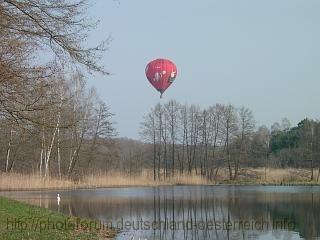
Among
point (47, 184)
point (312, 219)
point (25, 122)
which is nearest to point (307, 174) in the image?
point (47, 184)

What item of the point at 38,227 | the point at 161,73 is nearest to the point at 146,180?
the point at 161,73

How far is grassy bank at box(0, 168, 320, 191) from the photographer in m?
40.1

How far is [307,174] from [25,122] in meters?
52.9

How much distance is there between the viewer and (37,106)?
41.0ft

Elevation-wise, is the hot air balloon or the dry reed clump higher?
the hot air balloon

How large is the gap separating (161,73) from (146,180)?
19.7 meters

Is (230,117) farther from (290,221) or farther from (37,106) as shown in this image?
(37,106)

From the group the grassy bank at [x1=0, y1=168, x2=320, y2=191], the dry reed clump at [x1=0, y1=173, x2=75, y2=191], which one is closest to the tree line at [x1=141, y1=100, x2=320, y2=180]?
the grassy bank at [x1=0, y1=168, x2=320, y2=191]

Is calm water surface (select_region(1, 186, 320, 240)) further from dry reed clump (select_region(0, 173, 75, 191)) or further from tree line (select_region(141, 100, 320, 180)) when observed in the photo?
tree line (select_region(141, 100, 320, 180))

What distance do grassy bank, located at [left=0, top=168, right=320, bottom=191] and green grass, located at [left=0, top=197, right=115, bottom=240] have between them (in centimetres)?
2056

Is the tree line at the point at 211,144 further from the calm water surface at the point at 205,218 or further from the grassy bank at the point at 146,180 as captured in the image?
the calm water surface at the point at 205,218

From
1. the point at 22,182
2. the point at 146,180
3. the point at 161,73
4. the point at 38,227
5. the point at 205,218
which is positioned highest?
the point at 161,73

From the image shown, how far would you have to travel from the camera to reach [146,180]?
5275 centimetres

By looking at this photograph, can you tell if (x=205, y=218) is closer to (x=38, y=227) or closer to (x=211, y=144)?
(x=38, y=227)
